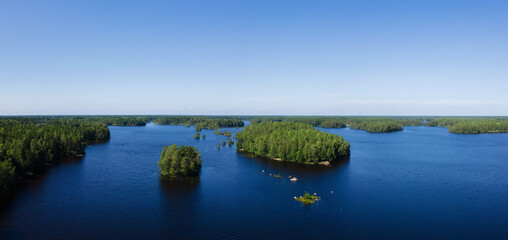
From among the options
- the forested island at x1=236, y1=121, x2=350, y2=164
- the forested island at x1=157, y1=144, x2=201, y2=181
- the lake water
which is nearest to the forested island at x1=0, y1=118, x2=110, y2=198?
the lake water

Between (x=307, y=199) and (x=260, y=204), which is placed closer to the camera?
(x=260, y=204)

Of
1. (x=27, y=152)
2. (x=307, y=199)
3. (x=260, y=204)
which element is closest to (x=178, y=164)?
(x=260, y=204)

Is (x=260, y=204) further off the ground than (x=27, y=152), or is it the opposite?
(x=27, y=152)

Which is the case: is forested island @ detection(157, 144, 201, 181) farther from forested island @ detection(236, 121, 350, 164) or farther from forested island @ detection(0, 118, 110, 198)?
forested island @ detection(236, 121, 350, 164)

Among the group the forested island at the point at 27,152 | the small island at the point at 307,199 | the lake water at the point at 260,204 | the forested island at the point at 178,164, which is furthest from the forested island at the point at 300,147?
the forested island at the point at 27,152

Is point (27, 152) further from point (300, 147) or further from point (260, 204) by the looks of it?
point (300, 147)

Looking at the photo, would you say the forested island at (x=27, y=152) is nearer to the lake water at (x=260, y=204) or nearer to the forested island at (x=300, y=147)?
the lake water at (x=260, y=204)
